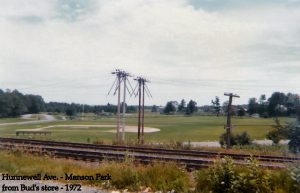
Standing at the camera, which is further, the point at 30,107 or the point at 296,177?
the point at 30,107

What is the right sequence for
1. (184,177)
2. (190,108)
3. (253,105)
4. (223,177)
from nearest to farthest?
1. (223,177)
2. (184,177)
3. (253,105)
4. (190,108)

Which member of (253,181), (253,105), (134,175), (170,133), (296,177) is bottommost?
(170,133)

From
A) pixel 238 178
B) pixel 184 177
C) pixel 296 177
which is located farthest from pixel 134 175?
pixel 296 177

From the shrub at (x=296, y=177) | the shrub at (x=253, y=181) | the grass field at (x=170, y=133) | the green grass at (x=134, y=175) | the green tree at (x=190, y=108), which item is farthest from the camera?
the green tree at (x=190, y=108)

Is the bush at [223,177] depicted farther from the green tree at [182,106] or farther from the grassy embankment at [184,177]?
the green tree at [182,106]

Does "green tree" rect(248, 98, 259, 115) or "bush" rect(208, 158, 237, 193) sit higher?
"green tree" rect(248, 98, 259, 115)

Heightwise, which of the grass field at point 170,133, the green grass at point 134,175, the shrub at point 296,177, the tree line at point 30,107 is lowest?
the grass field at point 170,133

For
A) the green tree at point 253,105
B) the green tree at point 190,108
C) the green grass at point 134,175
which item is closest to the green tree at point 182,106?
the green tree at point 190,108

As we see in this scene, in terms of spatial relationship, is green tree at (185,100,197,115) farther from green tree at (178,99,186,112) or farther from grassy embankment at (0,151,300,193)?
grassy embankment at (0,151,300,193)

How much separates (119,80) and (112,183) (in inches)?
1123

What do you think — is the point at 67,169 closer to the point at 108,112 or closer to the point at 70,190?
the point at 70,190

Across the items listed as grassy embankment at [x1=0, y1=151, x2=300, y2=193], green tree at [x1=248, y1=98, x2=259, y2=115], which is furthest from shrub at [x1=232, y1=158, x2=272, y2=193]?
green tree at [x1=248, y1=98, x2=259, y2=115]

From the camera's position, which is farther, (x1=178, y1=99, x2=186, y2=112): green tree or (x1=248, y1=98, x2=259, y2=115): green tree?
(x1=178, y1=99, x2=186, y2=112): green tree

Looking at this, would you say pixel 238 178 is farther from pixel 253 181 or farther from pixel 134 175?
pixel 134 175
